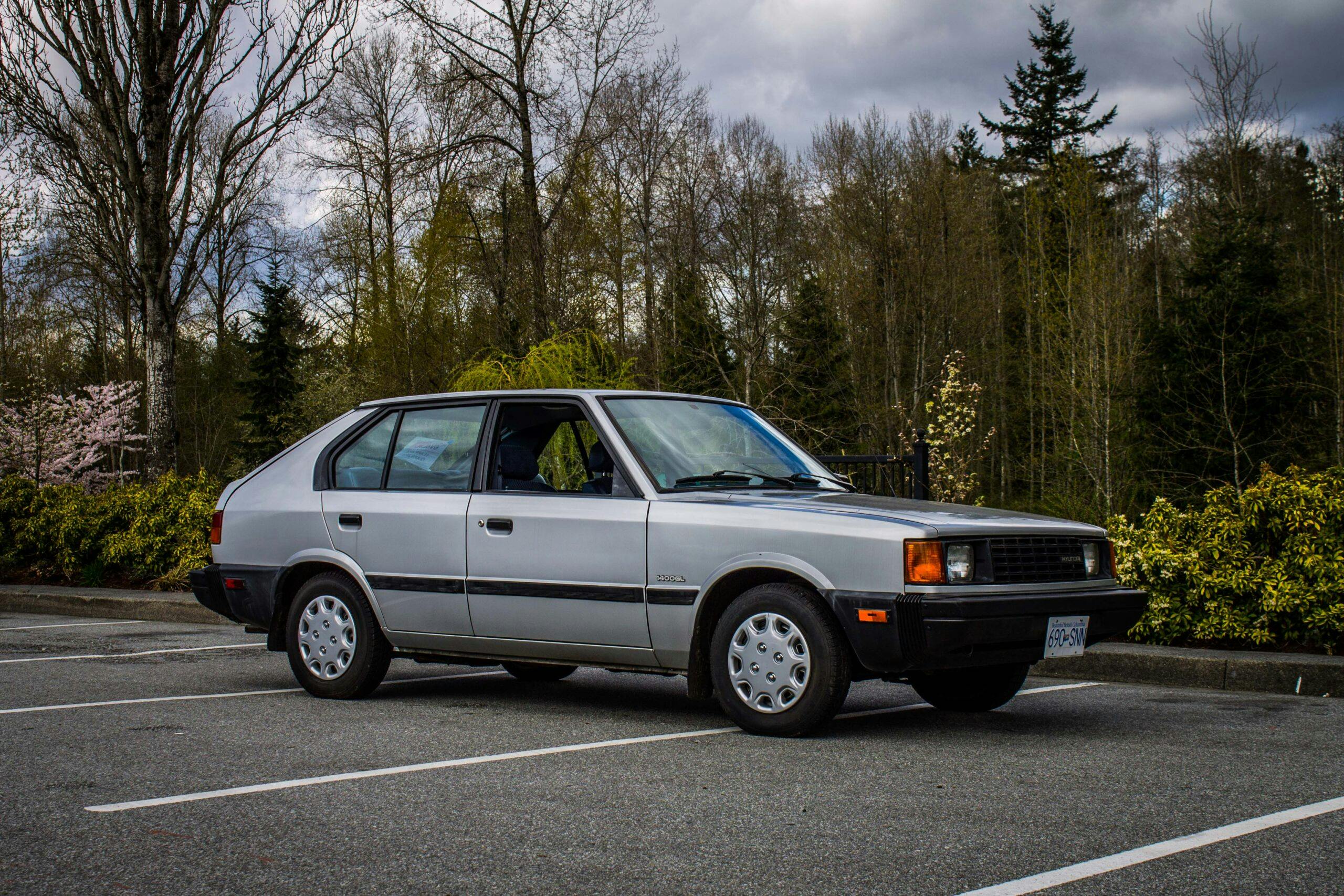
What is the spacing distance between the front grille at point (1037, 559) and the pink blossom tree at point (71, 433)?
2483 cm

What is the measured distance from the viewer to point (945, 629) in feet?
16.3

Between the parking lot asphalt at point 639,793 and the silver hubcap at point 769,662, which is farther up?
the silver hubcap at point 769,662

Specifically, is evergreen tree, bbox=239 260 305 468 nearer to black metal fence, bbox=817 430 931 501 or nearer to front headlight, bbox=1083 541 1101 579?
black metal fence, bbox=817 430 931 501

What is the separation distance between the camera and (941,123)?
3278cm

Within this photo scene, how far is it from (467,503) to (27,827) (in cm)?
275

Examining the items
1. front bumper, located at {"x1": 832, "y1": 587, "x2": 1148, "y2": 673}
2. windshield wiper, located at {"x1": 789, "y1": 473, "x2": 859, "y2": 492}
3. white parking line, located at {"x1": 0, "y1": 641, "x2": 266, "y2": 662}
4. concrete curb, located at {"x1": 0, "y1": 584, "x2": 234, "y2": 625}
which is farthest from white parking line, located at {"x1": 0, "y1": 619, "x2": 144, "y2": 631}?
front bumper, located at {"x1": 832, "y1": 587, "x2": 1148, "y2": 673}

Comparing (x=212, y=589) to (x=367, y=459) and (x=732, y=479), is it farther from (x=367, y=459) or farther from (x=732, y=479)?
(x=732, y=479)

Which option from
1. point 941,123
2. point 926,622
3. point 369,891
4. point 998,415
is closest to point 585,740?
point 926,622

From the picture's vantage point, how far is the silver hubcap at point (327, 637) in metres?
6.59

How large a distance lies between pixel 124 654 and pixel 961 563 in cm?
652

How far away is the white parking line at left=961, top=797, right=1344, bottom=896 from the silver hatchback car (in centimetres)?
132

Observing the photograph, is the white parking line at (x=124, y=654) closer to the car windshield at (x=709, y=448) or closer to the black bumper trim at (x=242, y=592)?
the black bumper trim at (x=242, y=592)

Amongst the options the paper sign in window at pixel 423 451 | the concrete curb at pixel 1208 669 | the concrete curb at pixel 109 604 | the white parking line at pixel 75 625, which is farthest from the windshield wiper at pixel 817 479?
the white parking line at pixel 75 625

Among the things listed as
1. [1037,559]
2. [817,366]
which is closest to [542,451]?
[1037,559]
